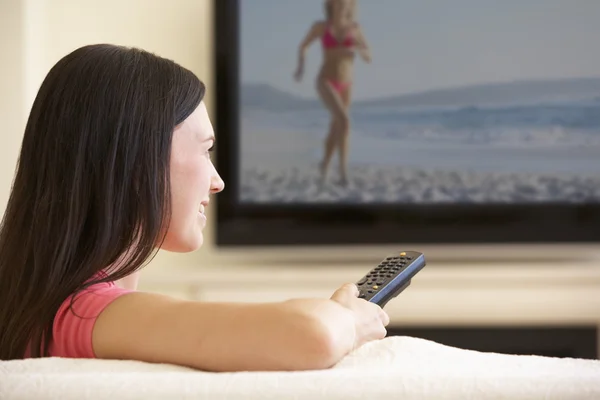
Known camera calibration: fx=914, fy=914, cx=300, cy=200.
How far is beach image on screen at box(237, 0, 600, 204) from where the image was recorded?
292cm

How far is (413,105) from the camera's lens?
9.73 ft

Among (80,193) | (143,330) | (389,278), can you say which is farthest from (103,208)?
(389,278)

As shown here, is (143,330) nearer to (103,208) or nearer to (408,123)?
(103,208)

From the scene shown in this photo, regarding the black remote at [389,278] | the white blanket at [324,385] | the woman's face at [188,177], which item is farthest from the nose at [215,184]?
the white blanket at [324,385]

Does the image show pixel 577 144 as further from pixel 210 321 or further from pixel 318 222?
pixel 210 321

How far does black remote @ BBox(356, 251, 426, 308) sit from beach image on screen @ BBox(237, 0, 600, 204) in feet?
6.46

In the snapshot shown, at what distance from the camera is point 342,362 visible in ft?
1.92

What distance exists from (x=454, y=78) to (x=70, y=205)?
236 centimetres

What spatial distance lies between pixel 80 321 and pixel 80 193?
110 mm

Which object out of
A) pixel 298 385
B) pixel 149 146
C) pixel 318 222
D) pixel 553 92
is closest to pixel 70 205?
pixel 149 146

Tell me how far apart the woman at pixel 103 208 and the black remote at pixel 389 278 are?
102 mm

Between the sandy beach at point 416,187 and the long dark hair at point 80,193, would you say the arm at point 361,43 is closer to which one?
the sandy beach at point 416,187

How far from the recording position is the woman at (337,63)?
115 inches

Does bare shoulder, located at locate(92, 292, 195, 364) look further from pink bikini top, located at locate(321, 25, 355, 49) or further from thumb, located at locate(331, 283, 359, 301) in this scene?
pink bikini top, located at locate(321, 25, 355, 49)
